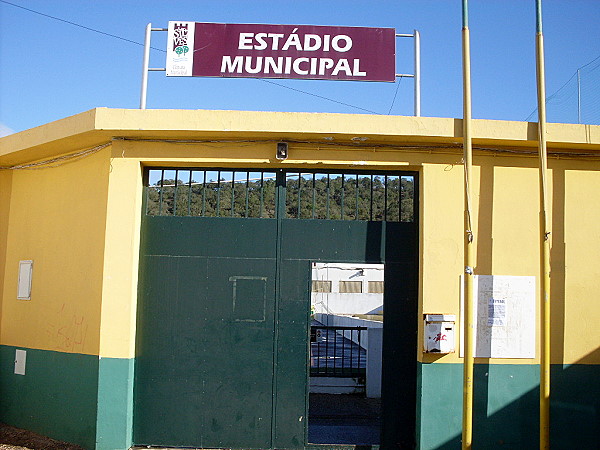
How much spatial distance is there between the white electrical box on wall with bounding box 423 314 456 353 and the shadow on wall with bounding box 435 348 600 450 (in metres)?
0.52

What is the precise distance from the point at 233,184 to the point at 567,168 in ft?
13.5

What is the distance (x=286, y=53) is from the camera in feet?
26.2

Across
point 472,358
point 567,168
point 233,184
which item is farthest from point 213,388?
point 567,168

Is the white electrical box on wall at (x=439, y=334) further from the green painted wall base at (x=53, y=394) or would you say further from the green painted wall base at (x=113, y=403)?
the green painted wall base at (x=53, y=394)

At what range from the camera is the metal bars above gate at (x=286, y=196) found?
7.96m

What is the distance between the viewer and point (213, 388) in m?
7.75

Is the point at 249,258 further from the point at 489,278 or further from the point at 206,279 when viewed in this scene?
the point at 489,278

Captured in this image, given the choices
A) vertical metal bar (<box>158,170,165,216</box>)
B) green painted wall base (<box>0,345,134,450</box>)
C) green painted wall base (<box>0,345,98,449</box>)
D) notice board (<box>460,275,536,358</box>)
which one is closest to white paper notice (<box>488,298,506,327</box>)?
notice board (<box>460,275,536,358</box>)

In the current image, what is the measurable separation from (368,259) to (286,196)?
4.20ft

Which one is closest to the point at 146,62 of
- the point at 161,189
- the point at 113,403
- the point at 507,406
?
the point at 161,189

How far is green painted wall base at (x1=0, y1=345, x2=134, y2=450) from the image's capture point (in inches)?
298

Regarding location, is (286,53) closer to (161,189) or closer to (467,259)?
(161,189)

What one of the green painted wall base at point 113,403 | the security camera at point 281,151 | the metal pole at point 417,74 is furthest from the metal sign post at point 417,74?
the green painted wall base at point 113,403

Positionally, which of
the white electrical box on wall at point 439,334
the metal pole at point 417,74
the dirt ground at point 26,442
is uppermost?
the metal pole at point 417,74
